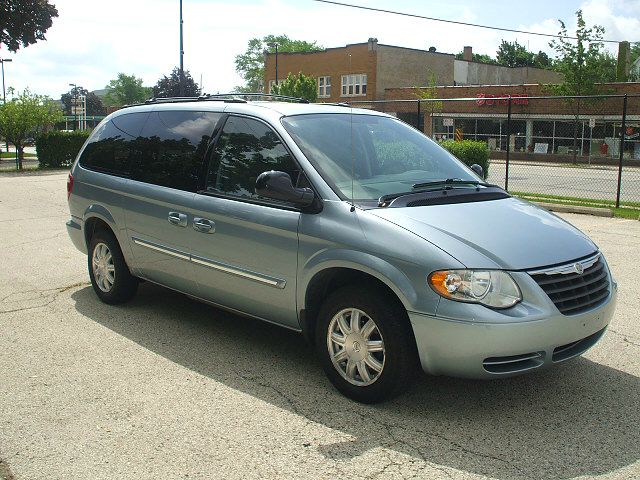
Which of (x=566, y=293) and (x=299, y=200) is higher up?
(x=299, y=200)

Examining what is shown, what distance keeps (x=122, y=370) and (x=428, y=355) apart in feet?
7.37

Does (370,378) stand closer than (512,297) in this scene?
No

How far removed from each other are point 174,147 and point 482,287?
3.01 m

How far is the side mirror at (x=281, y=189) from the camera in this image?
4.39 metres

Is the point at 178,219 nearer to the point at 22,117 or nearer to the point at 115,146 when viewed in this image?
the point at 115,146

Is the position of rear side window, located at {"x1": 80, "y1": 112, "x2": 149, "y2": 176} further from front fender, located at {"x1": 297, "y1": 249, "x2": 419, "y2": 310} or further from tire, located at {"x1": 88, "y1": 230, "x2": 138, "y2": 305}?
front fender, located at {"x1": 297, "y1": 249, "x2": 419, "y2": 310}

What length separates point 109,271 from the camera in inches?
255

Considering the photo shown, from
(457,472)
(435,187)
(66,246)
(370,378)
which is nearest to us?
(457,472)

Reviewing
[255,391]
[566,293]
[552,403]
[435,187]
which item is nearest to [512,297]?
[566,293]

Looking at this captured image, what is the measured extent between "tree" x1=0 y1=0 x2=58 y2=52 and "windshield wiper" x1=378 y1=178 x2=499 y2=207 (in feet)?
142

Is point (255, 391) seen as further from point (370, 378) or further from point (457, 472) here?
point (457, 472)

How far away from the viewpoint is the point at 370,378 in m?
4.17

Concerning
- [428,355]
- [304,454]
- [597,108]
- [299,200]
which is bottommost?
[304,454]

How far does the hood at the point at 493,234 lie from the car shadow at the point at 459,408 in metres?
0.92
